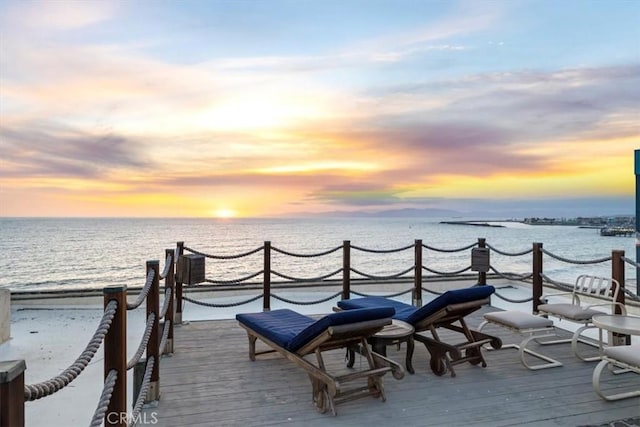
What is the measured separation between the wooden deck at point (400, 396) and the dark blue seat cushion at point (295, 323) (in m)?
0.40

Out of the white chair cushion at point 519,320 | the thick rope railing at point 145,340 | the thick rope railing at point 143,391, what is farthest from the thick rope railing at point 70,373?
the white chair cushion at point 519,320

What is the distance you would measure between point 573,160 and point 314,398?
11.3m

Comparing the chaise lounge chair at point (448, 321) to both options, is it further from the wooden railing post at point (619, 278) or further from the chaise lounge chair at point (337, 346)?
the wooden railing post at point (619, 278)

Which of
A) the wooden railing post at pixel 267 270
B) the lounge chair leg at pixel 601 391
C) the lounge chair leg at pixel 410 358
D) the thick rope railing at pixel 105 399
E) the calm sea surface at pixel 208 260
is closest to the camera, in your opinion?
Result: the thick rope railing at pixel 105 399

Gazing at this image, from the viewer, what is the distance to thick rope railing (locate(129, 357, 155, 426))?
2.76 m

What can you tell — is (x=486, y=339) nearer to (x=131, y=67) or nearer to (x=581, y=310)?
(x=581, y=310)

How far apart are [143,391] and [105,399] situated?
1.29 metres

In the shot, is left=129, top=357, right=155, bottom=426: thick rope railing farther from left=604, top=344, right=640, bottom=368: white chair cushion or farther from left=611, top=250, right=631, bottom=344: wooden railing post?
left=611, top=250, right=631, bottom=344: wooden railing post

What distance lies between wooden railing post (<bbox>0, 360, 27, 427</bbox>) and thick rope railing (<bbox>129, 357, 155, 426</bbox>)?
1.89m

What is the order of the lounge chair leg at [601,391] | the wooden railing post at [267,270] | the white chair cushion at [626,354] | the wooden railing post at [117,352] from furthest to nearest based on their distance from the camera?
the wooden railing post at [267,270] → the lounge chair leg at [601,391] → the white chair cushion at [626,354] → the wooden railing post at [117,352]

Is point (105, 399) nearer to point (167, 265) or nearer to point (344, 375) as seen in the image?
point (344, 375)

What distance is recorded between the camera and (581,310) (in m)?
4.36

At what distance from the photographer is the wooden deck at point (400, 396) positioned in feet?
9.72

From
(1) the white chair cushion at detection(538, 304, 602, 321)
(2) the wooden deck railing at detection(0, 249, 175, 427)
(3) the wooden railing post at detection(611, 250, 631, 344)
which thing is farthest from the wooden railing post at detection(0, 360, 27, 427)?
(3) the wooden railing post at detection(611, 250, 631, 344)
